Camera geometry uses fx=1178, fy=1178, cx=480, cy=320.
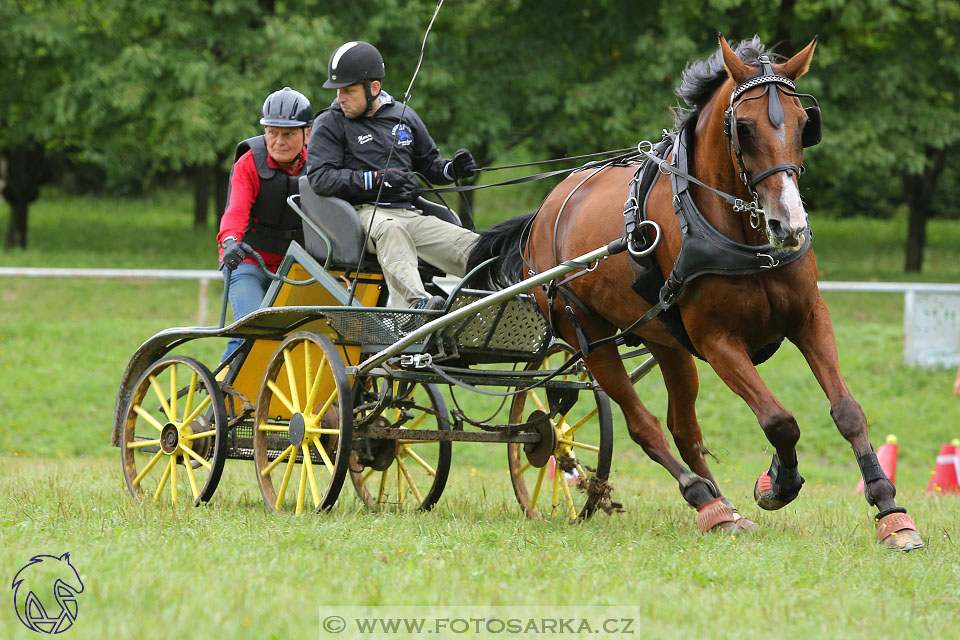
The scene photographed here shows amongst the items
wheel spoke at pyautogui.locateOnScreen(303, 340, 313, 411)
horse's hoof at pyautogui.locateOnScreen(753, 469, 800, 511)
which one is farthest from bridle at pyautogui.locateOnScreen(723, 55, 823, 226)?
wheel spoke at pyautogui.locateOnScreen(303, 340, 313, 411)

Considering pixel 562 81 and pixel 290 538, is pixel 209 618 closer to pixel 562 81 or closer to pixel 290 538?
pixel 290 538

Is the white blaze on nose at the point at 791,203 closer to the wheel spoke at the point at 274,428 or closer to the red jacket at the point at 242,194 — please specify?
the wheel spoke at the point at 274,428

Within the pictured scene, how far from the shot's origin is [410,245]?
630 cm

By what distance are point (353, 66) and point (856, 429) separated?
3128 millimetres

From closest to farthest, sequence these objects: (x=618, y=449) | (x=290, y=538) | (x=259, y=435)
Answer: (x=290, y=538) < (x=259, y=435) < (x=618, y=449)

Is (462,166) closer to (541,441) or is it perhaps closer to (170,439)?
(541,441)

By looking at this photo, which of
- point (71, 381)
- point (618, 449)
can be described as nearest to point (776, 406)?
point (618, 449)

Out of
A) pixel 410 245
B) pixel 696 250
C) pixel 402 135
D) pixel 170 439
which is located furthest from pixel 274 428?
pixel 696 250

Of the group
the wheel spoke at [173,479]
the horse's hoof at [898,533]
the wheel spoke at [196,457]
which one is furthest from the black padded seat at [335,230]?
the horse's hoof at [898,533]

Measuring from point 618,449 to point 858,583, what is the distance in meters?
8.00

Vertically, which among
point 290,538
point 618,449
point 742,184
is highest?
point 742,184

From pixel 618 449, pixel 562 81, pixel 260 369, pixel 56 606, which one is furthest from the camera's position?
pixel 562 81

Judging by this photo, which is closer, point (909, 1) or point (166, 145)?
point (166, 145)

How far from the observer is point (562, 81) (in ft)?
65.6
